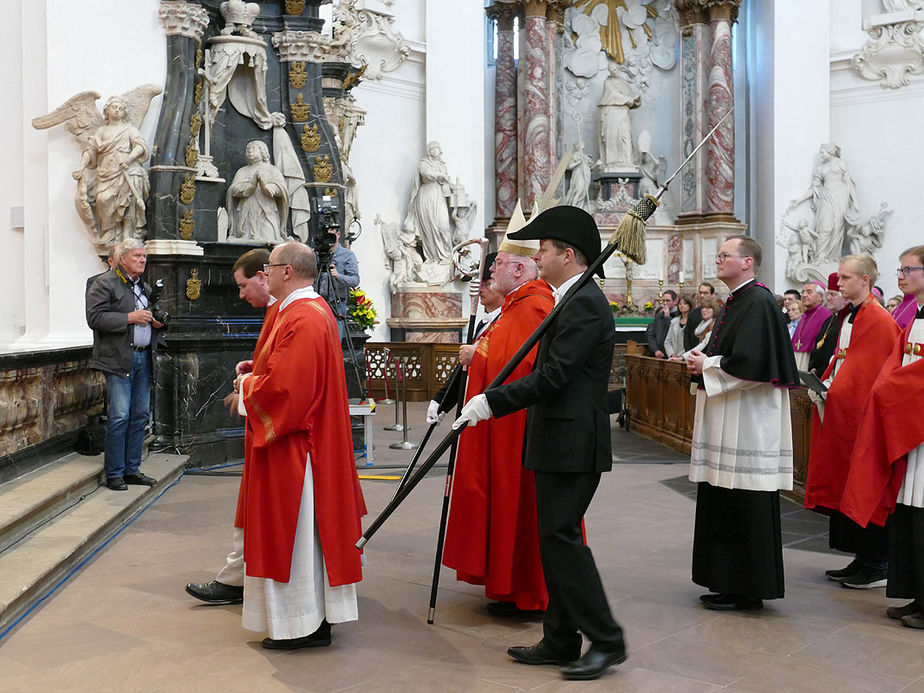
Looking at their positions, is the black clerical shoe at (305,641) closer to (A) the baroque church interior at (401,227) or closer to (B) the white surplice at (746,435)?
(A) the baroque church interior at (401,227)

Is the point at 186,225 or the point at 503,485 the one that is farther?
the point at 186,225

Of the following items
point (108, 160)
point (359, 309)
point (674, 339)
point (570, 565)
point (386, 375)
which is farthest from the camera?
point (386, 375)

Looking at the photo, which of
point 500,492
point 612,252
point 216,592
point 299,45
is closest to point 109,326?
point 216,592

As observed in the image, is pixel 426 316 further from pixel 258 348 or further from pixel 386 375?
pixel 258 348

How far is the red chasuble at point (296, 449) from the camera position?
4.28 metres

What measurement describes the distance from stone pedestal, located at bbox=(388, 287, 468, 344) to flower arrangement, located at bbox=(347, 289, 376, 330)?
4.82m

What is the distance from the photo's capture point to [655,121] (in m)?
21.3

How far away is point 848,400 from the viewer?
5859 mm

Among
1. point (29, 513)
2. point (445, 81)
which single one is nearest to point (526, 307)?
point (29, 513)

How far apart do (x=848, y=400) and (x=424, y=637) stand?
287 centimetres

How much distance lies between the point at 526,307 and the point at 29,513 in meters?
3.29

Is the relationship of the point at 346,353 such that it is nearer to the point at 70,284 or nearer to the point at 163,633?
the point at 70,284

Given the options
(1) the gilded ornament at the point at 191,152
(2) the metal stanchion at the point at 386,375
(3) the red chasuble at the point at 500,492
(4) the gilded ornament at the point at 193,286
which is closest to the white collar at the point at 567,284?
(3) the red chasuble at the point at 500,492

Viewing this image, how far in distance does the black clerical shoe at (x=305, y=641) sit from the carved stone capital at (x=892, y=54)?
1850 cm
